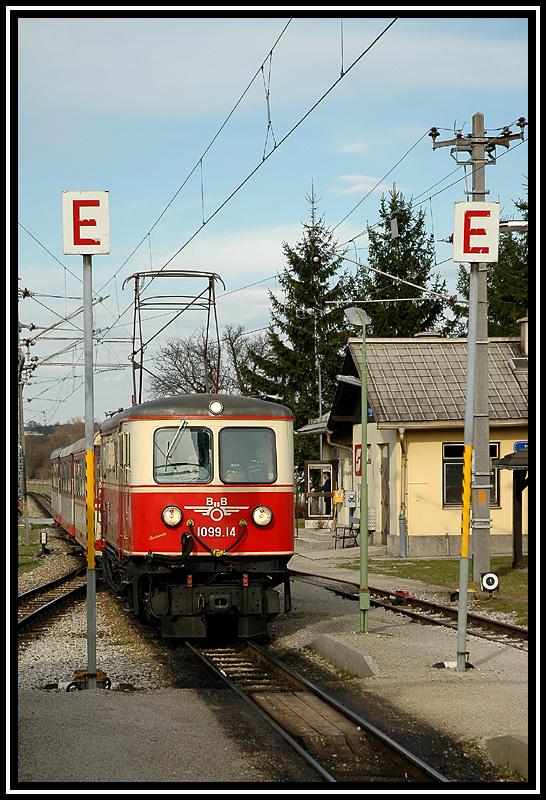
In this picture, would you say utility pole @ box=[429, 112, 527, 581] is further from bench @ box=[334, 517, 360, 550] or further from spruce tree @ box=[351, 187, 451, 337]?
spruce tree @ box=[351, 187, 451, 337]

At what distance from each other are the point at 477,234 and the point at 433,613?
8320 mm

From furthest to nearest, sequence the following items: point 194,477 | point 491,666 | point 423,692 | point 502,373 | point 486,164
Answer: point 502,373
point 486,164
point 194,477
point 491,666
point 423,692

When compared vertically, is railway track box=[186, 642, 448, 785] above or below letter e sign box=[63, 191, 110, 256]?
below

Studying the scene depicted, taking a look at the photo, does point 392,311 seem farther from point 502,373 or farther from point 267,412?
point 267,412

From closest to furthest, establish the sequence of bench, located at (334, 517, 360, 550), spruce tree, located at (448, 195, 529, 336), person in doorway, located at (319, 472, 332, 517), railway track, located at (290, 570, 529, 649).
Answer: railway track, located at (290, 570, 529, 649)
bench, located at (334, 517, 360, 550)
person in doorway, located at (319, 472, 332, 517)
spruce tree, located at (448, 195, 529, 336)

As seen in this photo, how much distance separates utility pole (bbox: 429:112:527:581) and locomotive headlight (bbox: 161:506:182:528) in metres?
7.95

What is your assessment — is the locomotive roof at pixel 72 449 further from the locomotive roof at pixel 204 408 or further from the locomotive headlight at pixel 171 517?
the locomotive headlight at pixel 171 517

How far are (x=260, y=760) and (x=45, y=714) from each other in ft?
6.97

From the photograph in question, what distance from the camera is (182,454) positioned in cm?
1469

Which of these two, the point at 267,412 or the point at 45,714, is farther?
the point at 267,412

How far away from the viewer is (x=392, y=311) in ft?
193

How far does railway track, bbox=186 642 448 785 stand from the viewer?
8.43 m

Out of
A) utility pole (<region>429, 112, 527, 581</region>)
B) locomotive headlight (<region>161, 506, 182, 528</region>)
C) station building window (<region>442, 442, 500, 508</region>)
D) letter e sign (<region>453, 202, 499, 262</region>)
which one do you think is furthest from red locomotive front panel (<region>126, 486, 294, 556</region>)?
station building window (<region>442, 442, 500, 508</region>)
